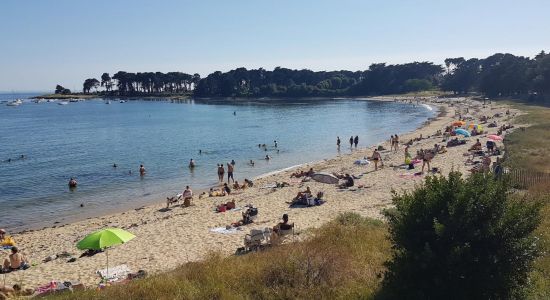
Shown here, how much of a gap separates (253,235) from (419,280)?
25.5 feet

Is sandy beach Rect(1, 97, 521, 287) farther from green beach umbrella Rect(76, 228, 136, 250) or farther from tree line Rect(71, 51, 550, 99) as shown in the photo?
tree line Rect(71, 51, 550, 99)

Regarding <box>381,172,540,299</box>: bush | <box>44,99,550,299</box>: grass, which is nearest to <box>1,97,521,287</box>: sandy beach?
<box>44,99,550,299</box>: grass

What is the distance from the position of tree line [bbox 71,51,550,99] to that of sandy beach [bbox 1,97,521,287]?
2364 inches

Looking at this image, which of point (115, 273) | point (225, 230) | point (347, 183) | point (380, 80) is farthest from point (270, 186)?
point (380, 80)

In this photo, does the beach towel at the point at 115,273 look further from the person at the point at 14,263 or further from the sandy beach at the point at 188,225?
the person at the point at 14,263

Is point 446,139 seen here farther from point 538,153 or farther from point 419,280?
point 419,280

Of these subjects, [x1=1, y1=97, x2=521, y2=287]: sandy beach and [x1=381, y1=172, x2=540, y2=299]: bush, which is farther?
[x1=1, y1=97, x2=521, y2=287]: sandy beach

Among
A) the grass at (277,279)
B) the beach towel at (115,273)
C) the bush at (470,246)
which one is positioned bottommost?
the beach towel at (115,273)

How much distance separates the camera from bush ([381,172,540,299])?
672 cm

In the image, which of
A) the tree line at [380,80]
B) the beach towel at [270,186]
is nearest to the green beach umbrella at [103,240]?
the beach towel at [270,186]

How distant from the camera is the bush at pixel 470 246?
22.1 ft

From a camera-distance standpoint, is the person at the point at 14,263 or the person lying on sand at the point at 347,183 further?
the person lying on sand at the point at 347,183

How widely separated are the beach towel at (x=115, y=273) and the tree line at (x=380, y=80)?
7457 cm

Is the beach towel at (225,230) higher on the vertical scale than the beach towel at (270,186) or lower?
higher
